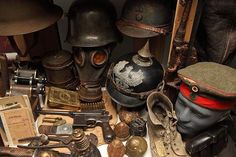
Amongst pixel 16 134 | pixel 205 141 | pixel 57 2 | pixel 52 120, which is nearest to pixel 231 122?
pixel 205 141

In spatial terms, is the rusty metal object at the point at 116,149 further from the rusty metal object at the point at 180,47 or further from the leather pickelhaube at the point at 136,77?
the rusty metal object at the point at 180,47

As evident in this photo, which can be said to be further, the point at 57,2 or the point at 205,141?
the point at 57,2

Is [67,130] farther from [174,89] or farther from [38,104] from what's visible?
[174,89]

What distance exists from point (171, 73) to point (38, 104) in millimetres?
701

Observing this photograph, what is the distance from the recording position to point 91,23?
1.29m

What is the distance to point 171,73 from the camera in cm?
120

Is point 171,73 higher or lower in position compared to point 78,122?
higher

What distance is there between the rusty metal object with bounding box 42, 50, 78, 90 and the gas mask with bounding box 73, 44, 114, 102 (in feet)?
0.17

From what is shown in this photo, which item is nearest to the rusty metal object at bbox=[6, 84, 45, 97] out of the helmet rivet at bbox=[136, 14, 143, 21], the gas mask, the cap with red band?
the gas mask

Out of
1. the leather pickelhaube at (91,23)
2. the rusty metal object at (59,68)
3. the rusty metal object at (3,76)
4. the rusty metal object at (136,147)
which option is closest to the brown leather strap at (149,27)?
the leather pickelhaube at (91,23)

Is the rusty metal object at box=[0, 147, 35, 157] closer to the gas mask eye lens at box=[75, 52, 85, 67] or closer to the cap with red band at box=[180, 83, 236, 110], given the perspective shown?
the gas mask eye lens at box=[75, 52, 85, 67]

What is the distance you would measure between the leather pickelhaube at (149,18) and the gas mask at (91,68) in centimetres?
19

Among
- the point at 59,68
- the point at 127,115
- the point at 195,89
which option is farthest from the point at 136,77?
the point at 59,68

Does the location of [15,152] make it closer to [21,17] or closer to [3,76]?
[3,76]
